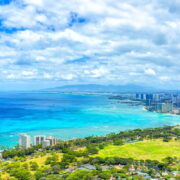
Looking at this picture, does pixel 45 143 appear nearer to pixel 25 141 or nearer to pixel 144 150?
pixel 25 141

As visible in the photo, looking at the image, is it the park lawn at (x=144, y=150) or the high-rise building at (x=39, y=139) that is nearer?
the park lawn at (x=144, y=150)

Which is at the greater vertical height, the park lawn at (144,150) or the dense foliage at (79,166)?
the dense foliage at (79,166)

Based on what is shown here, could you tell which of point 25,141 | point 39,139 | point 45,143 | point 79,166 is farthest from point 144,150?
point 25,141

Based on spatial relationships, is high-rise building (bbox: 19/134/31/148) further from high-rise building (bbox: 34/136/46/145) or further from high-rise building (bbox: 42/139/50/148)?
high-rise building (bbox: 42/139/50/148)

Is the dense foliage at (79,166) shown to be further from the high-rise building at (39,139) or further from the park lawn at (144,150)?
the high-rise building at (39,139)

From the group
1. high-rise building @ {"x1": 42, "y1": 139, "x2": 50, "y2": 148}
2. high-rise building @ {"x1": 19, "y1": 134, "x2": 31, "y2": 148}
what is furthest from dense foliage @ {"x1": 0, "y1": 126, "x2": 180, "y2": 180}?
high-rise building @ {"x1": 19, "y1": 134, "x2": 31, "y2": 148}

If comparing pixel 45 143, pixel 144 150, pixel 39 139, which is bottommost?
pixel 144 150

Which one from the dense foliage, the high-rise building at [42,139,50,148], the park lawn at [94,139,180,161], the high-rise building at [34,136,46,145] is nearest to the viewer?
the dense foliage

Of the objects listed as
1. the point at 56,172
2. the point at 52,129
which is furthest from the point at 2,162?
the point at 52,129

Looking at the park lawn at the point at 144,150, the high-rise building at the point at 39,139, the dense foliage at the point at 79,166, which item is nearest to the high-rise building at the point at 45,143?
the dense foliage at the point at 79,166
